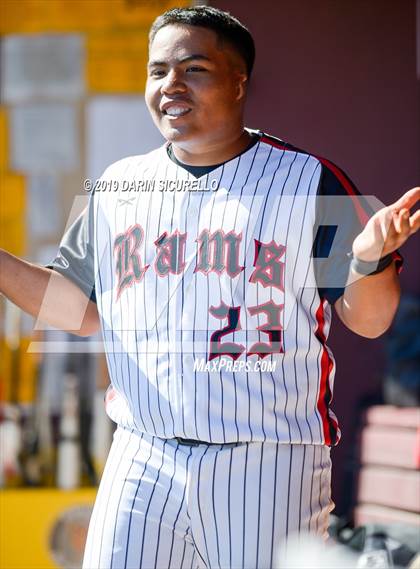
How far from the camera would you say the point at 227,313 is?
2201mm

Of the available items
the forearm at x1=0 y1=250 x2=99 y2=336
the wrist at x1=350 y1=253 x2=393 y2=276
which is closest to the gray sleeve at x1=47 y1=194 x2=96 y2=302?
the forearm at x1=0 y1=250 x2=99 y2=336

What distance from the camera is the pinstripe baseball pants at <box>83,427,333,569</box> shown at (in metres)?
2.11

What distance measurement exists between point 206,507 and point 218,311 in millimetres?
416

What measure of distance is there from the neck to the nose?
0.13 meters

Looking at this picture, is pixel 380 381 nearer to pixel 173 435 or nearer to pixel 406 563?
pixel 406 563

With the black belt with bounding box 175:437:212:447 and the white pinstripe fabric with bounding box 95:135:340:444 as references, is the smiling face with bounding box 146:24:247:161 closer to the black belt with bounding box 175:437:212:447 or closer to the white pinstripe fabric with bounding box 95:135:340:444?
the white pinstripe fabric with bounding box 95:135:340:444

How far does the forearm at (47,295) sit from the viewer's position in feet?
7.78

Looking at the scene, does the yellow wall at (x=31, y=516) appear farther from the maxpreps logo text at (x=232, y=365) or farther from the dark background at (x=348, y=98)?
the maxpreps logo text at (x=232, y=365)

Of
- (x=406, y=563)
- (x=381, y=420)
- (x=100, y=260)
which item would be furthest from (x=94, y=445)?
(x=100, y=260)

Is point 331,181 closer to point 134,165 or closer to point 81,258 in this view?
point 134,165

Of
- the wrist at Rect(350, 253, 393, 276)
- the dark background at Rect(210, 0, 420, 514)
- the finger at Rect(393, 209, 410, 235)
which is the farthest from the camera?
the dark background at Rect(210, 0, 420, 514)

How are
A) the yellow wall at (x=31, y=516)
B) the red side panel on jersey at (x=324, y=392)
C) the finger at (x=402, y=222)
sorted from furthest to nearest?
1. the yellow wall at (x=31, y=516)
2. the red side panel on jersey at (x=324, y=392)
3. the finger at (x=402, y=222)

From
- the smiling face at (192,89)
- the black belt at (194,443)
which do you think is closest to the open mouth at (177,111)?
the smiling face at (192,89)

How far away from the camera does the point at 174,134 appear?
2316 mm
